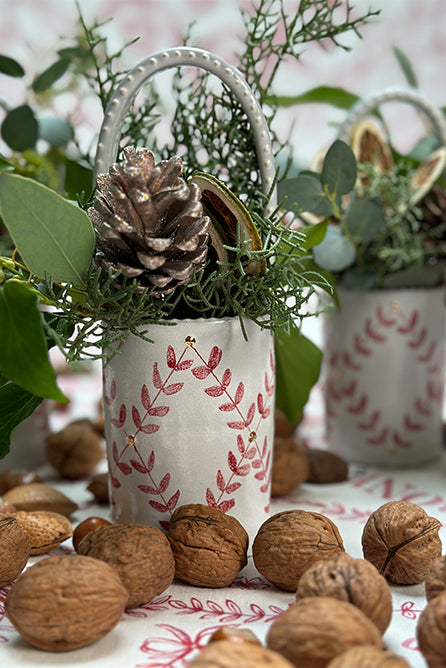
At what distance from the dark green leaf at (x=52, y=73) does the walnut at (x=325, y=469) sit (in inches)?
14.0

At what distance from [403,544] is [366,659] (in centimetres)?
12

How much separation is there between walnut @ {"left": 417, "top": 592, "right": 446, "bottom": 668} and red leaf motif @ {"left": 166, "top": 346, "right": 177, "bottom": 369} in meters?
0.18

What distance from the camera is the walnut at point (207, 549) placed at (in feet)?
1.31

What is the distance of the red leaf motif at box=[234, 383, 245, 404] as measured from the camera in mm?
440

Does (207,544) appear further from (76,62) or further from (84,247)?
(76,62)

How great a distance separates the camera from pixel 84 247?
0.39 m

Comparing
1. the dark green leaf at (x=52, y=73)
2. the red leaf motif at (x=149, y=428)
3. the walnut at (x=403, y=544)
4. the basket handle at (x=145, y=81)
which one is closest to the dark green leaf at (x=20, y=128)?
the dark green leaf at (x=52, y=73)

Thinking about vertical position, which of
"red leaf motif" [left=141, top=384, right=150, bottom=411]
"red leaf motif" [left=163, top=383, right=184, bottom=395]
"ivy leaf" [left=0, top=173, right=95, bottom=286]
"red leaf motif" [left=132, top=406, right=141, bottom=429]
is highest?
"ivy leaf" [left=0, top=173, right=95, bottom=286]

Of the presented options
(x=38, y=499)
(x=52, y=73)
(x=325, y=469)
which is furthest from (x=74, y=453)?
(x=52, y=73)

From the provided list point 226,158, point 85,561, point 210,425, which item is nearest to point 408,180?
point 226,158

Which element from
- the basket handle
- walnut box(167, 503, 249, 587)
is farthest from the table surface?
the basket handle

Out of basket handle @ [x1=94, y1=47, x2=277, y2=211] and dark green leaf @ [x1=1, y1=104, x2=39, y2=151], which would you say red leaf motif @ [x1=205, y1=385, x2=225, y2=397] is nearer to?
basket handle @ [x1=94, y1=47, x2=277, y2=211]

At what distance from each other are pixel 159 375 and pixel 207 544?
95 millimetres

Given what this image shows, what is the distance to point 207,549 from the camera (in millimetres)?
399
